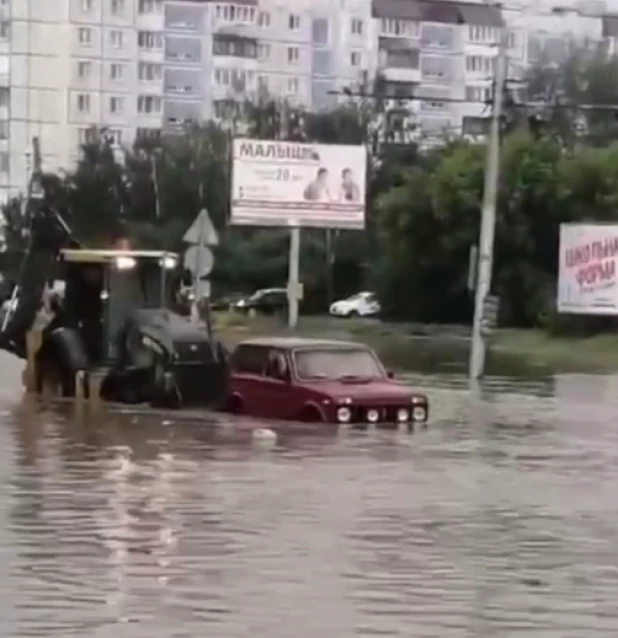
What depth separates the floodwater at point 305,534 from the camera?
37.7 ft

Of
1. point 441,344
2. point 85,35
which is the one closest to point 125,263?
point 441,344

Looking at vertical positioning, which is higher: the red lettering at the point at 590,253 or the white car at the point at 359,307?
the red lettering at the point at 590,253

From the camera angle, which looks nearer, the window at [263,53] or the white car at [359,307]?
the white car at [359,307]

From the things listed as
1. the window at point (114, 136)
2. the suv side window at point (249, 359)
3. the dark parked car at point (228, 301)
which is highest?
the window at point (114, 136)

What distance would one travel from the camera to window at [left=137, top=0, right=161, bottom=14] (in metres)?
117

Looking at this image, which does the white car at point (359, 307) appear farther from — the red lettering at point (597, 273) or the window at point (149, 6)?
the window at point (149, 6)

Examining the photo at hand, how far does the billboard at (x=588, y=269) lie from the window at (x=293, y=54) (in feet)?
191

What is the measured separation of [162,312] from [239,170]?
29174mm

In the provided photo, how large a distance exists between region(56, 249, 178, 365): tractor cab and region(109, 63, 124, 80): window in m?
84.4

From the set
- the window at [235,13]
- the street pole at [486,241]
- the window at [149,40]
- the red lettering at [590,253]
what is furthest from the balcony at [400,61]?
the street pole at [486,241]

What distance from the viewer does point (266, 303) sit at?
274 feet

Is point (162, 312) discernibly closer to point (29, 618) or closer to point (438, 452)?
point (438, 452)

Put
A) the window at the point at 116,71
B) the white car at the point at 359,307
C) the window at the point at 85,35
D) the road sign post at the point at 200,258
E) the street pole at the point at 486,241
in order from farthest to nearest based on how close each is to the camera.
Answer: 1. the window at the point at 116,71
2. the window at the point at 85,35
3. the white car at the point at 359,307
4. the street pole at the point at 486,241
5. the road sign post at the point at 200,258

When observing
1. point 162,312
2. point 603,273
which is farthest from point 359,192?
point 162,312
